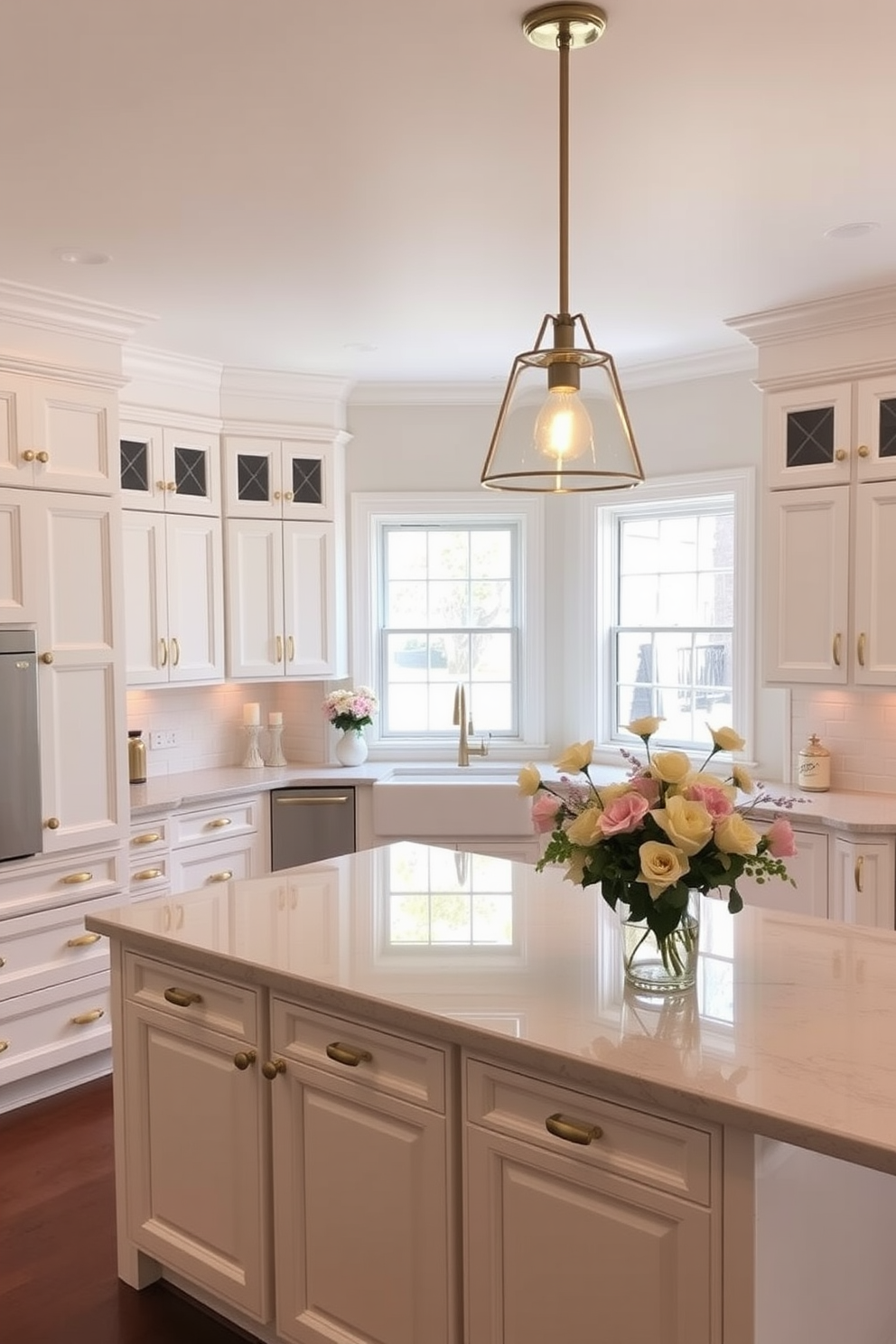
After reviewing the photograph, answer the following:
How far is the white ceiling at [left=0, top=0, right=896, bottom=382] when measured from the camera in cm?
214

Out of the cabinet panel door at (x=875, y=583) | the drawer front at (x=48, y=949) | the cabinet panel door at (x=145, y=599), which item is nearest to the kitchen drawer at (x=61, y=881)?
the drawer front at (x=48, y=949)

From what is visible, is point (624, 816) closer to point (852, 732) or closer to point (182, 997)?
point (182, 997)

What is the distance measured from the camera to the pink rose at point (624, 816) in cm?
179

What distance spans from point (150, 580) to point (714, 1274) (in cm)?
379

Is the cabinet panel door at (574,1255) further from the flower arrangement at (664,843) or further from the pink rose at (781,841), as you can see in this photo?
the pink rose at (781,841)

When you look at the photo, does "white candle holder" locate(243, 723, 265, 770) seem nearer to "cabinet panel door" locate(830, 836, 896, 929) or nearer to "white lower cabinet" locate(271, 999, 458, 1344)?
"cabinet panel door" locate(830, 836, 896, 929)

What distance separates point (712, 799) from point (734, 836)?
0.07m

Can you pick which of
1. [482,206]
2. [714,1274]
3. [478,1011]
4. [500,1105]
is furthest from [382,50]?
[714,1274]

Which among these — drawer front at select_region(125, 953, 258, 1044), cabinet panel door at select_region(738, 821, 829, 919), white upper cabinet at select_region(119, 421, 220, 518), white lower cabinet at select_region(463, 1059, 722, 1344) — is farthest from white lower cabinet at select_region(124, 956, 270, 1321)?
white upper cabinet at select_region(119, 421, 220, 518)

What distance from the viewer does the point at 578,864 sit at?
1859mm

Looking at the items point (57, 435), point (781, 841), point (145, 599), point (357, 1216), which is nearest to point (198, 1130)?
point (357, 1216)

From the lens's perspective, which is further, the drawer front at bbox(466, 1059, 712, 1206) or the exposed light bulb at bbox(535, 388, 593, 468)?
the exposed light bulb at bbox(535, 388, 593, 468)

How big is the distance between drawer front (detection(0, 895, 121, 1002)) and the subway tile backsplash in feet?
9.46

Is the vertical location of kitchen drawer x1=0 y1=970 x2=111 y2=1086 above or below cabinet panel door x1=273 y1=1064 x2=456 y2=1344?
below
